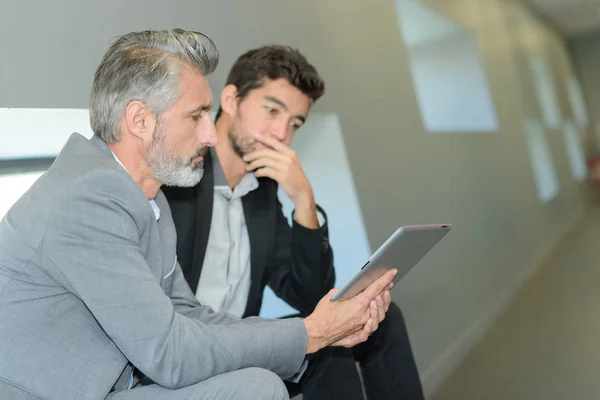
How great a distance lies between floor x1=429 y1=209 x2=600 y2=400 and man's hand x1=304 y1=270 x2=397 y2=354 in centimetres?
120

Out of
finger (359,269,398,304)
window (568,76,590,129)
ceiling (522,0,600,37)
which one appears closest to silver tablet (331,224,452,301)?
finger (359,269,398,304)

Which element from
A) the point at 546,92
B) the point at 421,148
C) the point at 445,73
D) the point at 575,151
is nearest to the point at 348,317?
the point at 421,148

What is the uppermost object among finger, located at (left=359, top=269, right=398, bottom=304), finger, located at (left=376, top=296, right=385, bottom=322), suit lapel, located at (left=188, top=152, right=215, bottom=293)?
suit lapel, located at (left=188, top=152, right=215, bottom=293)

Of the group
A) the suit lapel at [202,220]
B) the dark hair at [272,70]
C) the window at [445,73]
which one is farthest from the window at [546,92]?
the suit lapel at [202,220]

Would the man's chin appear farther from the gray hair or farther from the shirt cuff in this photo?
the shirt cuff

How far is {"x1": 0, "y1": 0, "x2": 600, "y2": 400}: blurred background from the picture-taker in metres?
1.55

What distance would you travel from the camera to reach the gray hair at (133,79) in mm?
1284

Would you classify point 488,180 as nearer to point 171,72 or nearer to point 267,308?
point 267,308

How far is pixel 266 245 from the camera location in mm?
1811

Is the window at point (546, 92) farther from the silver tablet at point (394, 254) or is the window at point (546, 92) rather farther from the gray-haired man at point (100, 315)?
the gray-haired man at point (100, 315)

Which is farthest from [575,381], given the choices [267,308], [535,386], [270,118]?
[270,118]

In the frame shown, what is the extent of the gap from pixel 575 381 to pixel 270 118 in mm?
1550

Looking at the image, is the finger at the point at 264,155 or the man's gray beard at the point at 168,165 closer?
the man's gray beard at the point at 168,165

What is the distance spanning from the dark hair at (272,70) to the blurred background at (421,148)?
0.14m
